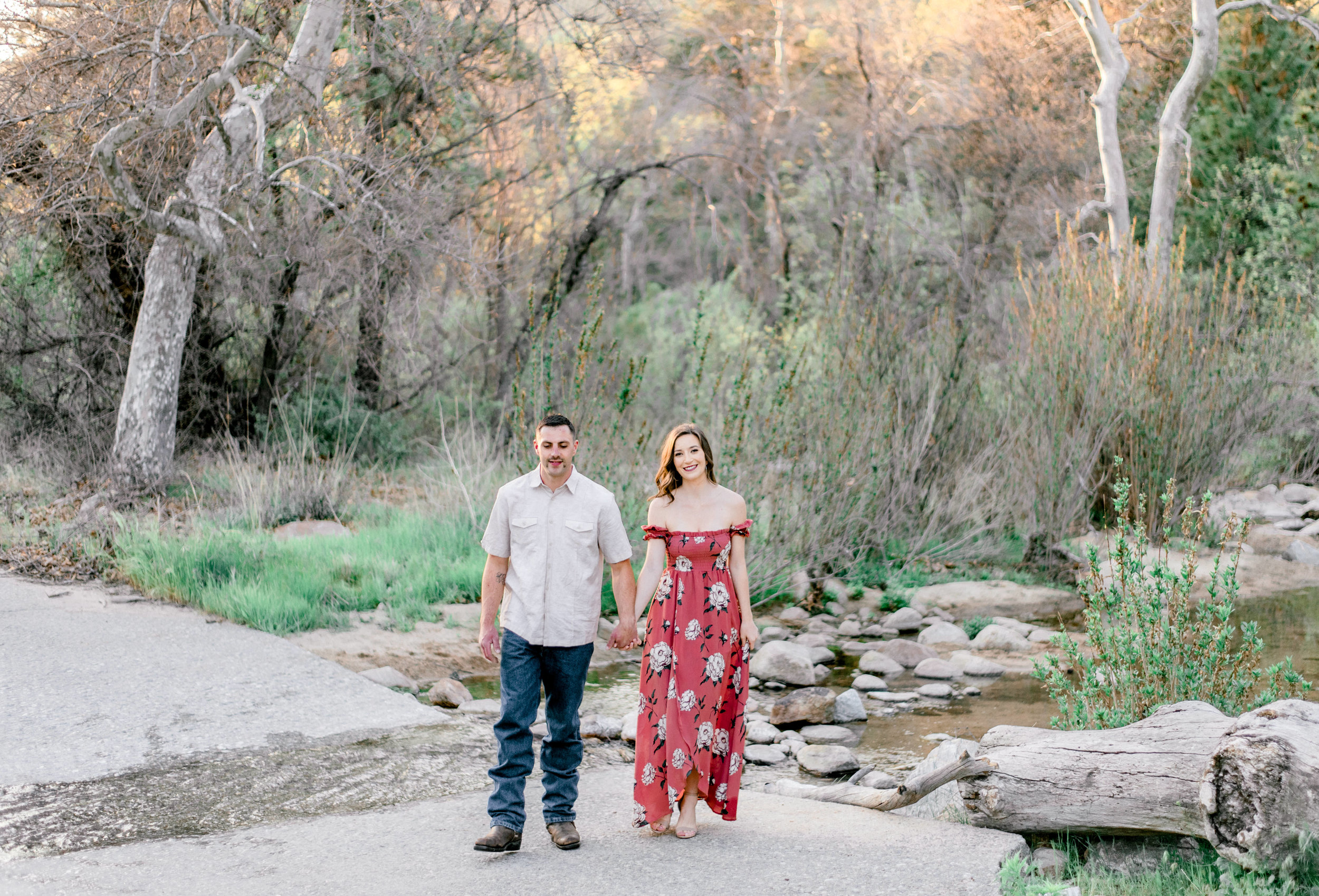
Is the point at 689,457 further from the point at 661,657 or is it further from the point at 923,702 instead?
the point at 923,702

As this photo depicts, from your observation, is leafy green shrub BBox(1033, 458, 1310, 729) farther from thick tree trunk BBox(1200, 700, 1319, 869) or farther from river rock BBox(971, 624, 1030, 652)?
river rock BBox(971, 624, 1030, 652)

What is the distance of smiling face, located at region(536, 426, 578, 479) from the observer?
4.24 metres

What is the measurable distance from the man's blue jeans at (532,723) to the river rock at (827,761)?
6.60ft

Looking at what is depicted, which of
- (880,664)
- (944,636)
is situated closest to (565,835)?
(880,664)

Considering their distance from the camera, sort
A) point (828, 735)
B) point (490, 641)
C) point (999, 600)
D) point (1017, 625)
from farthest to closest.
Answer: point (999, 600)
point (1017, 625)
point (828, 735)
point (490, 641)

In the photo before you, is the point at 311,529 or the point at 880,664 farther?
the point at 311,529

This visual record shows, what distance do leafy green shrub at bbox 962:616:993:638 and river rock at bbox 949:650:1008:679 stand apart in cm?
87

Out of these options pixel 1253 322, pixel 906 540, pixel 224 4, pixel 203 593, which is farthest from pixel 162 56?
pixel 1253 322

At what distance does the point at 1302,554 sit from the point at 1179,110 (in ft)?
29.5

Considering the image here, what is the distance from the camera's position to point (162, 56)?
10.0m

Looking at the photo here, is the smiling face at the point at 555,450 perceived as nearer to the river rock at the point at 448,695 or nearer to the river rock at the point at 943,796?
the river rock at the point at 943,796

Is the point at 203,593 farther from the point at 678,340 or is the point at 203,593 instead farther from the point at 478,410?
the point at 678,340

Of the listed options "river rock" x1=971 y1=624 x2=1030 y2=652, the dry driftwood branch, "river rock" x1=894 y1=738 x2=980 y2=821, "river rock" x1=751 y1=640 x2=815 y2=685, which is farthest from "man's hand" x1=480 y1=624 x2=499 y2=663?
"river rock" x1=971 y1=624 x2=1030 y2=652

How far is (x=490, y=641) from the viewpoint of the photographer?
4.34m
